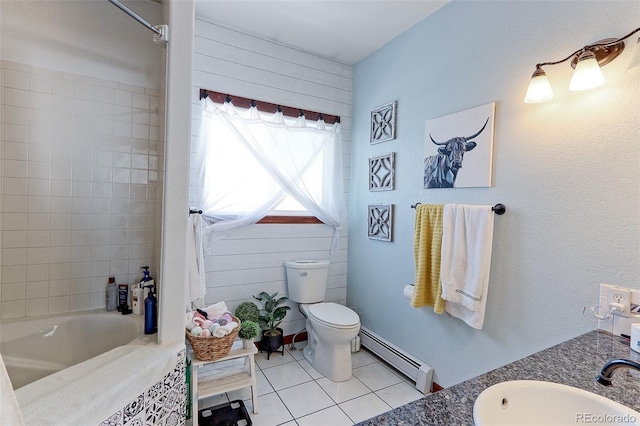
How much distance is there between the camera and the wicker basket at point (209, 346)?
1.75 metres

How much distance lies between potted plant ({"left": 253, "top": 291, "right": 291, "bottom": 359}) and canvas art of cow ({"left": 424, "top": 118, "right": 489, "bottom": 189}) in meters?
1.56

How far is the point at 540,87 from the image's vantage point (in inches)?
56.5

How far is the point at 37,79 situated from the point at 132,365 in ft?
5.29

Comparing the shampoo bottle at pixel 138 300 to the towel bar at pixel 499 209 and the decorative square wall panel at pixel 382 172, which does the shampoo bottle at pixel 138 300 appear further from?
the towel bar at pixel 499 209

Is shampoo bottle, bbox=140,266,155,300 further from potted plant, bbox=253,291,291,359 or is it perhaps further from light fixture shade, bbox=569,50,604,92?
light fixture shade, bbox=569,50,604,92

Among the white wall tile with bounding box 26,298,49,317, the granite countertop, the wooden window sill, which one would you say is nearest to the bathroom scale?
the white wall tile with bounding box 26,298,49,317

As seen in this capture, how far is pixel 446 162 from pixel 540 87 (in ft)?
2.23

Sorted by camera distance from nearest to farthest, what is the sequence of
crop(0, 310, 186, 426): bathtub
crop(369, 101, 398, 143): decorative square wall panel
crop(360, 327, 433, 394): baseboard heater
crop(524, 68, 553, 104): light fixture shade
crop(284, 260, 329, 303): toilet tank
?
crop(0, 310, 186, 426): bathtub
crop(524, 68, 553, 104): light fixture shade
crop(360, 327, 433, 394): baseboard heater
crop(369, 101, 398, 143): decorative square wall panel
crop(284, 260, 329, 303): toilet tank

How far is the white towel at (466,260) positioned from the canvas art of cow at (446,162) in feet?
0.70

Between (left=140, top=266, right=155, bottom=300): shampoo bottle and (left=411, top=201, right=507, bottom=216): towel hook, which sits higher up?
(left=411, top=201, right=507, bottom=216): towel hook

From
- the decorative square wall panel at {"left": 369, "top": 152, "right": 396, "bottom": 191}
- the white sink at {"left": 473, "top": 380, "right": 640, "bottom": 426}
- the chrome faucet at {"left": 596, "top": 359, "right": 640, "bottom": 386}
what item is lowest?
the white sink at {"left": 473, "top": 380, "right": 640, "bottom": 426}

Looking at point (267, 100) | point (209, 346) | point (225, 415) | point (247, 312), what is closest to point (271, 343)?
point (247, 312)

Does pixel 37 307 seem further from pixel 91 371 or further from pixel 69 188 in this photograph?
pixel 91 371

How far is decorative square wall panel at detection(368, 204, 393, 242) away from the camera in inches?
99.5
